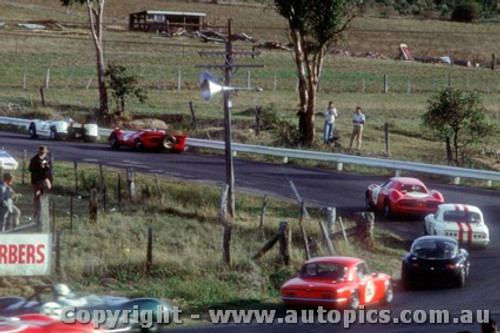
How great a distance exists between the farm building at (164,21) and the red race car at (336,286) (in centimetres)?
6723

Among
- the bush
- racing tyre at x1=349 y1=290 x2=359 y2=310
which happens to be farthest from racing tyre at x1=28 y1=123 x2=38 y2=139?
the bush

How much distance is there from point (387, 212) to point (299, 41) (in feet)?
53.5

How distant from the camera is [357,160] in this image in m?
37.7

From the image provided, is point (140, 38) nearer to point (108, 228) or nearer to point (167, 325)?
point (108, 228)

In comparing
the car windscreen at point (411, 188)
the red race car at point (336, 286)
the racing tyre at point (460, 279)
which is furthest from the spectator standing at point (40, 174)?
the racing tyre at point (460, 279)

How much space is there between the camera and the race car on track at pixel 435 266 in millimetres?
23141

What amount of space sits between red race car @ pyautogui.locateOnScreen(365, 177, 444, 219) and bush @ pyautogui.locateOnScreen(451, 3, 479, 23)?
85.1 m

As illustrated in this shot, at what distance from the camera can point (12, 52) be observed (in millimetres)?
74750

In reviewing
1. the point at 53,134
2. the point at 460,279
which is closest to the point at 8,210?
the point at 460,279

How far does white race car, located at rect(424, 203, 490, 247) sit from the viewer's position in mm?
27281

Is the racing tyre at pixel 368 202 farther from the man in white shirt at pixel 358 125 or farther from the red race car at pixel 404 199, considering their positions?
the man in white shirt at pixel 358 125

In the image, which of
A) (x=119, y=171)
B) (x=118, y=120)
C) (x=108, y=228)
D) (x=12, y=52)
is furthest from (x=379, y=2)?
(x=108, y=228)

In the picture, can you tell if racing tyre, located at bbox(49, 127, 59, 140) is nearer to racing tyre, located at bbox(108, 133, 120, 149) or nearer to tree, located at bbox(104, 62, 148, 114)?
racing tyre, located at bbox(108, 133, 120, 149)

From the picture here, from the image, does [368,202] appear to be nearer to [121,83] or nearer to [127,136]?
[127,136]
